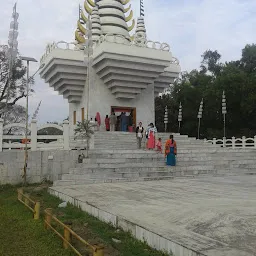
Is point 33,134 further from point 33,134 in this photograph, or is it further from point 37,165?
point 37,165

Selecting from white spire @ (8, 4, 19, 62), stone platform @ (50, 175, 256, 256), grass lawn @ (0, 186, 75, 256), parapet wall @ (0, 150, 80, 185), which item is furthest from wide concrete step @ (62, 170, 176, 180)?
white spire @ (8, 4, 19, 62)

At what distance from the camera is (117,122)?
2031 centimetres

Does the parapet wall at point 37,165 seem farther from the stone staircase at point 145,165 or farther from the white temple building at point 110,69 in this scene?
the white temple building at point 110,69

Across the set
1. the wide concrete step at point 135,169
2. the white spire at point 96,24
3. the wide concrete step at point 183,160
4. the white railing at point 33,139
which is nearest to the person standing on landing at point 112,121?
the white spire at point 96,24

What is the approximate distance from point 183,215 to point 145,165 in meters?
7.31

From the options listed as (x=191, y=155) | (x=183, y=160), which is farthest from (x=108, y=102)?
(x=183, y=160)

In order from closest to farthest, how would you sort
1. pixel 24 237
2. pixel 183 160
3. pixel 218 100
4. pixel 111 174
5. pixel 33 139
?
1. pixel 24 237
2. pixel 111 174
3. pixel 33 139
4. pixel 183 160
5. pixel 218 100

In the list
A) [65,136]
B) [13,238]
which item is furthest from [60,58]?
[13,238]

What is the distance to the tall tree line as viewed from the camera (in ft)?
95.1

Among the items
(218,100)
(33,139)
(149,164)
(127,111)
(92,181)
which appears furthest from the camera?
(218,100)

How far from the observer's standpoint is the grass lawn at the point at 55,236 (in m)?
4.69

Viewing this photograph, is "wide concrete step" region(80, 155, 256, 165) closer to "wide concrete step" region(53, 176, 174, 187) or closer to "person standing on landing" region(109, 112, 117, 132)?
"wide concrete step" region(53, 176, 174, 187)

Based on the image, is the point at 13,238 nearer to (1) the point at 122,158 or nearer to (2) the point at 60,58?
(1) the point at 122,158

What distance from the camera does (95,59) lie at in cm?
1952
